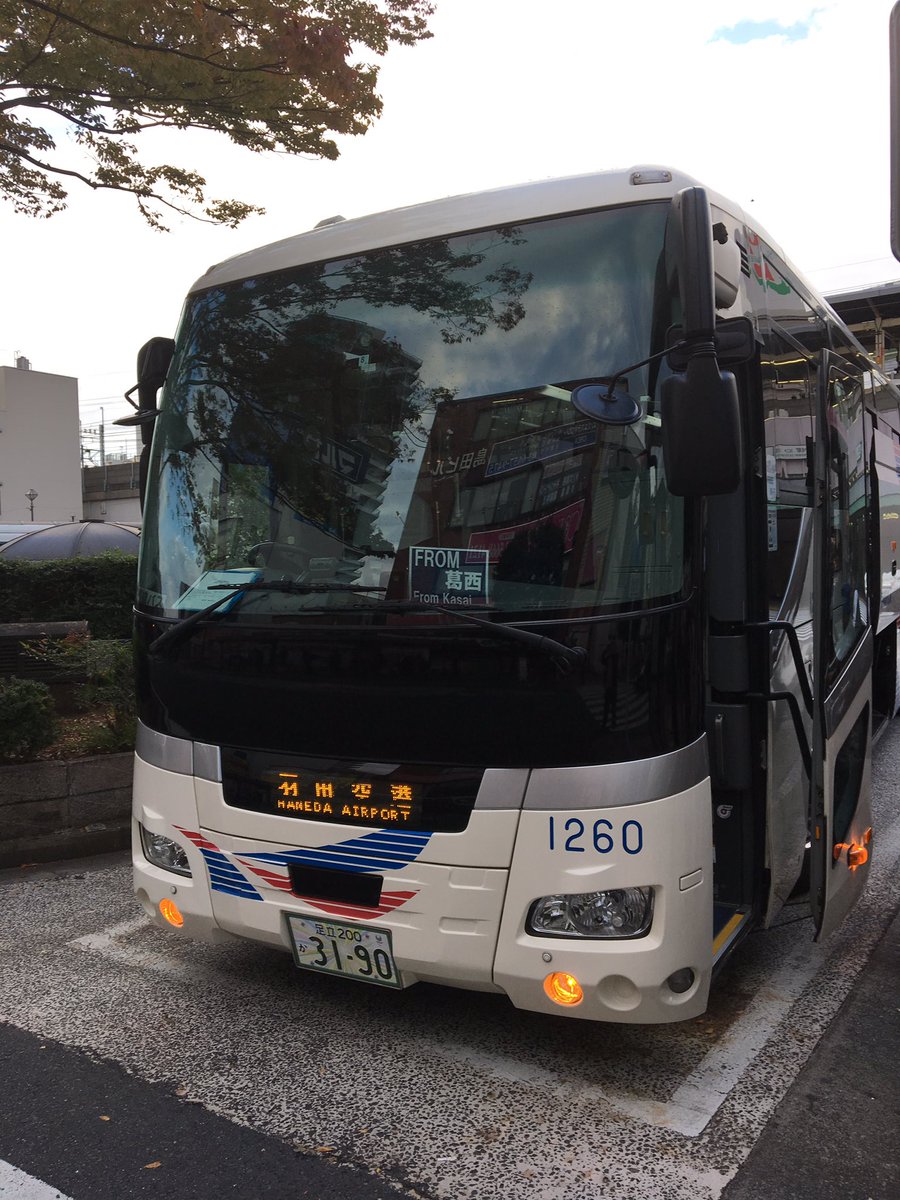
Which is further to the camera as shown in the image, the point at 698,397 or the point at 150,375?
the point at 150,375

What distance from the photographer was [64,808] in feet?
19.5

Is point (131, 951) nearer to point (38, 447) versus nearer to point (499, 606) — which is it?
point (499, 606)

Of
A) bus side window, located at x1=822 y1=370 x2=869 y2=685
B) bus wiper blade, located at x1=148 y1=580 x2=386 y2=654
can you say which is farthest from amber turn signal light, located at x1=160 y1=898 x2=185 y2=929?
bus side window, located at x1=822 y1=370 x2=869 y2=685

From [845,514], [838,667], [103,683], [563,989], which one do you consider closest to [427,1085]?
[563,989]

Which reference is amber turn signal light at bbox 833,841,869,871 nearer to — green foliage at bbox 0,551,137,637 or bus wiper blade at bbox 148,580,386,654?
bus wiper blade at bbox 148,580,386,654

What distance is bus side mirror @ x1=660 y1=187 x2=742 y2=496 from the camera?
287 cm

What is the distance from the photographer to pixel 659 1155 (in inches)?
113

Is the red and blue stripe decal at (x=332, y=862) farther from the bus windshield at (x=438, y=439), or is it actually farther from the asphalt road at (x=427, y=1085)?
the bus windshield at (x=438, y=439)

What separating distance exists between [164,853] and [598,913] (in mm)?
1794

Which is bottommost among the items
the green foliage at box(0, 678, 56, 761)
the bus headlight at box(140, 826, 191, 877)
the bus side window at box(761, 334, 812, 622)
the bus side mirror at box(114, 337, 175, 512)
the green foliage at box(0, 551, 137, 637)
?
the bus headlight at box(140, 826, 191, 877)

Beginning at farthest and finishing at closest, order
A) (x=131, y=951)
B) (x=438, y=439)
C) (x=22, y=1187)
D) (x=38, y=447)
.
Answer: (x=38, y=447), (x=131, y=951), (x=438, y=439), (x=22, y=1187)

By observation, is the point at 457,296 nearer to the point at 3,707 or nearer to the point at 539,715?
the point at 539,715

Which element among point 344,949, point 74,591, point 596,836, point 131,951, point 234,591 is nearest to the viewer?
point 596,836

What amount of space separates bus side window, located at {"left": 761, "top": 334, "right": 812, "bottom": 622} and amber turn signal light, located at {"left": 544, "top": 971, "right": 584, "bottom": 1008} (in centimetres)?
152
